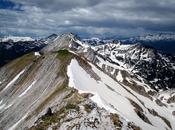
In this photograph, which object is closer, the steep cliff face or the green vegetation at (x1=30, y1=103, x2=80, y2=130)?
the green vegetation at (x1=30, y1=103, x2=80, y2=130)

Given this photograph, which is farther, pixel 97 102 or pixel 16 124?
pixel 16 124

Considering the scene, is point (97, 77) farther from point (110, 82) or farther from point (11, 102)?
point (11, 102)

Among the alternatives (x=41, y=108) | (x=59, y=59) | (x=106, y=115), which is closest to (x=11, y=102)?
(x=59, y=59)

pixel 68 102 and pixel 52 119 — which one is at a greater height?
pixel 52 119

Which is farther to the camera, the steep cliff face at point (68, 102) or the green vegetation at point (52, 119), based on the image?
the steep cliff face at point (68, 102)

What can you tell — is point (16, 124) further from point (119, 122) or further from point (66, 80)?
point (119, 122)

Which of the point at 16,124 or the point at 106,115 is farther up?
the point at 106,115

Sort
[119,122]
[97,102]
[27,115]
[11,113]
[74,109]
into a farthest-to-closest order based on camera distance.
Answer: [11,113]
[27,115]
[97,102]
[74,109]
[119,122]

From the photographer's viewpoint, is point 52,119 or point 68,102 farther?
point 68,102

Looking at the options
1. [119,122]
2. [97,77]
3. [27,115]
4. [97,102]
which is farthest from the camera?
[97,77]

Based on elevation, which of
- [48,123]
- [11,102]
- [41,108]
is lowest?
[11,102]
